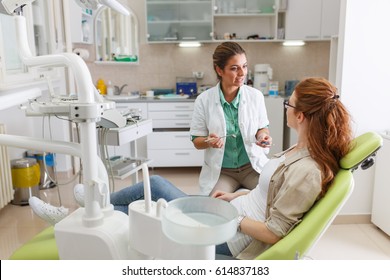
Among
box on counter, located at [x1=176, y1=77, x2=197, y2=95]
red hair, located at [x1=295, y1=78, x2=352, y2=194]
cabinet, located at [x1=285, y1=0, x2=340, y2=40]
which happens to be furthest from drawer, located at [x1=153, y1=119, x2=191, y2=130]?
red hair, located at [x1=295, y1=78, x2=352, y2=194]

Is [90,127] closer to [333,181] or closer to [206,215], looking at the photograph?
[206,215]

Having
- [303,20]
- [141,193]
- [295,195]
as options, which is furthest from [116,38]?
[295,195]

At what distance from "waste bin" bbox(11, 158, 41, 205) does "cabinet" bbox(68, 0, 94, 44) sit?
156cm

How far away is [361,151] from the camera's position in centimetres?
126

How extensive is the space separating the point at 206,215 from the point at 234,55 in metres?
1.30

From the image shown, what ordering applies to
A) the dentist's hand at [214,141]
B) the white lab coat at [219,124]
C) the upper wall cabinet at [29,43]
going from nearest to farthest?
the dentist's hand at [214,141], the white lab coat at [219,124], the upper wall cabinet at [29,43]

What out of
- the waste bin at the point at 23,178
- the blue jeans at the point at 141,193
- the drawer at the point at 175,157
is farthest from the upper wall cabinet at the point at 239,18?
the blue jeans at the point at 141,193

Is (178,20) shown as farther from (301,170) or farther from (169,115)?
(301,170)

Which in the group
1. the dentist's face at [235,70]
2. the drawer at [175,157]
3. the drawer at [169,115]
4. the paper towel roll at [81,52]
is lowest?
the drawer at [175,157]

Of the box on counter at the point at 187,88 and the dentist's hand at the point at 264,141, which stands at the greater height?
the box on counter at the point at 187,88

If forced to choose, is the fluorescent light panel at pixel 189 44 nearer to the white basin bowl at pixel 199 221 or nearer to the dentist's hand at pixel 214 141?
the dentist's hand at pixel 214 141

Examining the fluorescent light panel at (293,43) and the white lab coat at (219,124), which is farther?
the fluorescent light panel at (293,43)

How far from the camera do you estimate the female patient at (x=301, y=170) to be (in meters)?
1.28

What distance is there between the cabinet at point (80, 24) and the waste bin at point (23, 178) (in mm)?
1556
